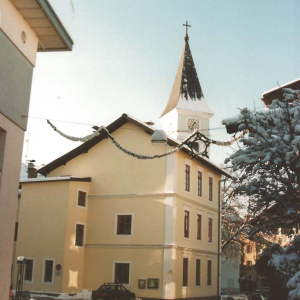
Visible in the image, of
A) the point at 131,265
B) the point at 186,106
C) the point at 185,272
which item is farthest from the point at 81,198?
A: the point at 186,106

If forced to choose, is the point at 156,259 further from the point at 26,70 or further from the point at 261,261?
the point at 26,70

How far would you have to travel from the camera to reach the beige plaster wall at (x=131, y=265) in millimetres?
30891

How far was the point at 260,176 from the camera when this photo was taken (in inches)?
600

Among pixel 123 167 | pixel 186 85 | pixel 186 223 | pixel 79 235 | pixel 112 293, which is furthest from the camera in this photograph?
pixel 186 85

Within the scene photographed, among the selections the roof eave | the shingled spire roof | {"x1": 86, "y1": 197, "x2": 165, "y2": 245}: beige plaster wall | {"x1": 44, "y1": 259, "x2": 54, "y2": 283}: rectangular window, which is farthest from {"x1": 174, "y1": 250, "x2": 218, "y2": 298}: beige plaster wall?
the shingled spire roof

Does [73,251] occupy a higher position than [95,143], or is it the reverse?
[95,143]

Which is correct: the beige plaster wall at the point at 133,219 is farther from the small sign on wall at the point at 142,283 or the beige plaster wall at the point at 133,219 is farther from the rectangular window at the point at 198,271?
the rectangular window at the point at 198,271

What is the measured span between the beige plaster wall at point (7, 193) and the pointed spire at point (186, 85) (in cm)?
4380

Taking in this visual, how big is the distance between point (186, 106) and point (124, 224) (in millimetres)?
25839

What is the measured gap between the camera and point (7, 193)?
40.2 ft

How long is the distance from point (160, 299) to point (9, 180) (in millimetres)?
19883

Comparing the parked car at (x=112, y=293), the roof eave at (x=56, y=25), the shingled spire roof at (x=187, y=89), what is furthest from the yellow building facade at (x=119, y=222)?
the shingled spire roof at (x=187, y=89)

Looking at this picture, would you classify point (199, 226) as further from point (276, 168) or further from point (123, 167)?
point (276, 168)

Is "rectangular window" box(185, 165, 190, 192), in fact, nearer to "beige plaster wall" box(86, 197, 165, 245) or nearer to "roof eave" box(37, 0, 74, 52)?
"beige plaster wall" box(86, 197, 165, 245)
